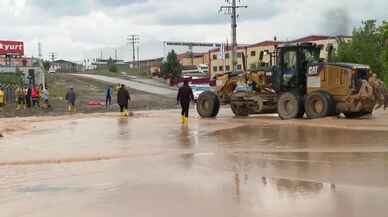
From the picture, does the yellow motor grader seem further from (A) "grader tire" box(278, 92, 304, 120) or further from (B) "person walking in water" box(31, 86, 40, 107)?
(B) "person walking in water" box(31, 86, 40, 107)

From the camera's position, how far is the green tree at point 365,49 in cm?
6975

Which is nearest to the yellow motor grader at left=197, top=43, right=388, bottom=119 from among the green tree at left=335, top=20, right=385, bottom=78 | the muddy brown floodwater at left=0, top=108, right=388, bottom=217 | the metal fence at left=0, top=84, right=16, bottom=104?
the muddy brown floodwater at left=0, top=108, right=388, bottom=217

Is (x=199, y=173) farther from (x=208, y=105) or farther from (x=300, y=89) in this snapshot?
(x=208, y=105)

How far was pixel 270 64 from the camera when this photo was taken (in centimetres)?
2680

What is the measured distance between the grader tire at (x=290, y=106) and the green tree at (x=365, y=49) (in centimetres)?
4430

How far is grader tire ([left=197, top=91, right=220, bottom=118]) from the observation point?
28000 mm

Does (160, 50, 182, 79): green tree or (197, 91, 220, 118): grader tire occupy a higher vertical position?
(160, 50, 182, 79): green tree

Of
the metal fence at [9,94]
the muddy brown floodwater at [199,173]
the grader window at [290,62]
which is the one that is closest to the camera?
the muddy brown floodwater at [199,173]

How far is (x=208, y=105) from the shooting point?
28.2 m

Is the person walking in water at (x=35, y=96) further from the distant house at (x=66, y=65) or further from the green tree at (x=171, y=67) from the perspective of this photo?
the distant house at (x=66, y=65)

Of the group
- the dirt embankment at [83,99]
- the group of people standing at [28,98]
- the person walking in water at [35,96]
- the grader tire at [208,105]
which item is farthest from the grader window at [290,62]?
the person walking in water at [35,96]

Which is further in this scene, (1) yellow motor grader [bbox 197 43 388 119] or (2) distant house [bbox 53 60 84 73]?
(2) distant house [bbox 53 60 84 73]

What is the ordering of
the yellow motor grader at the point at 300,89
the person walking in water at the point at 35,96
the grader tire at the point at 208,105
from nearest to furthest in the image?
1. the yellow motor grader at the point at 300,89
2. the grader tire at the point at 208,105
3. the person walking in water at the point at 35,96

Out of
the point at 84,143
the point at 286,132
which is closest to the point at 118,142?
the point at 84,143
